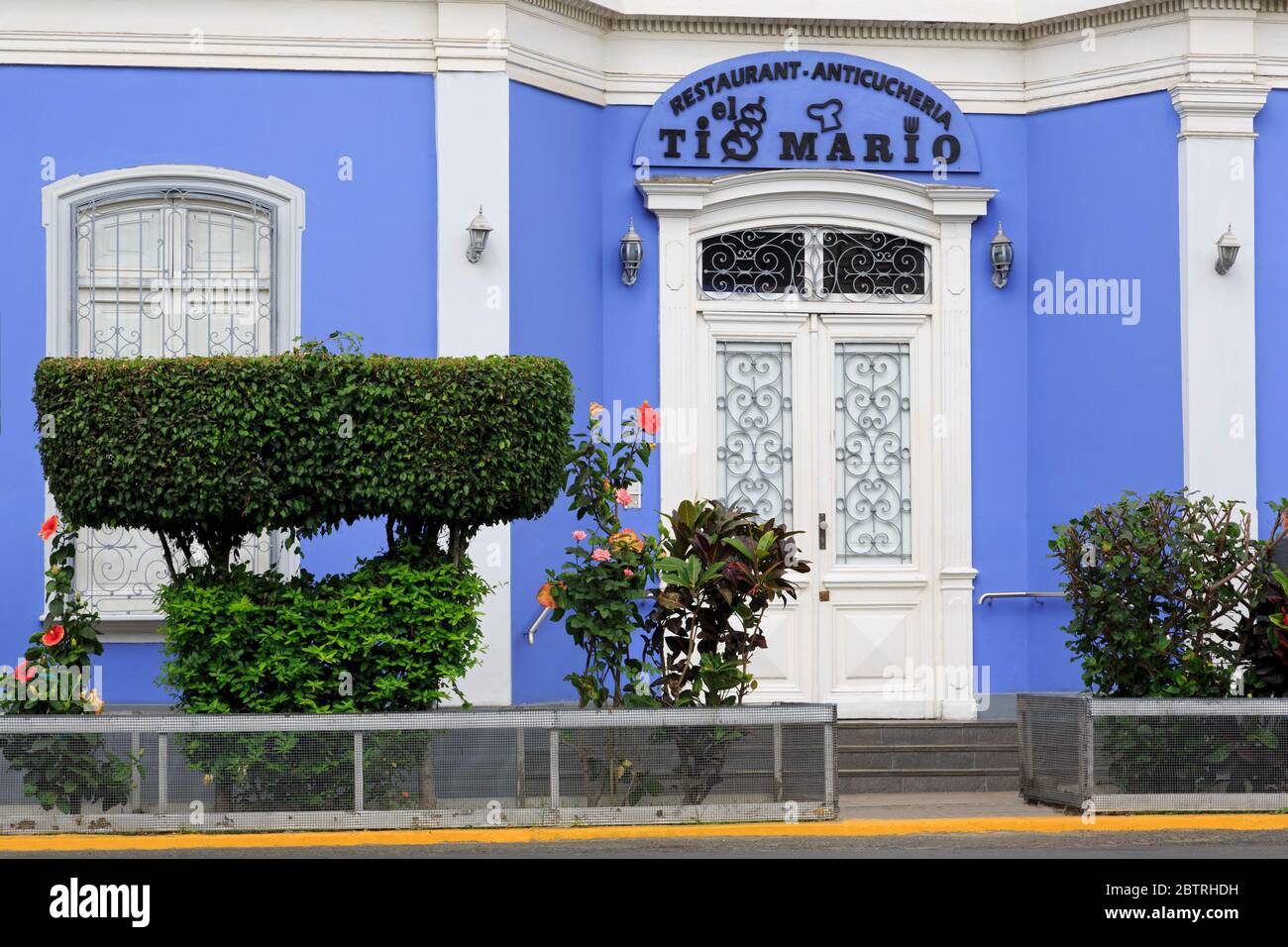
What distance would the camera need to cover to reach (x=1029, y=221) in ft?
39.6

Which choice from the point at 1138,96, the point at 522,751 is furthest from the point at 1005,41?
the point at 522,751

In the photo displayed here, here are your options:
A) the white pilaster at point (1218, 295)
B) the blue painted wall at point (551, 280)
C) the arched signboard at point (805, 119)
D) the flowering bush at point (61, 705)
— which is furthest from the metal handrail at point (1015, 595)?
the flowering bush at point (61, 705)

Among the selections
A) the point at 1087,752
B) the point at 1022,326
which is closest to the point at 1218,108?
the point at 1022,326

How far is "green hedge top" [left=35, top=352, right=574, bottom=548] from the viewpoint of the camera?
8.30 metres

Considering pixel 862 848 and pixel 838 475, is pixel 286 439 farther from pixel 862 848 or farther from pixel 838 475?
pixel 838 475

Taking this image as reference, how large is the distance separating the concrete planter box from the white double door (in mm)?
2887

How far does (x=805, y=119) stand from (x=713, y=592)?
168 inches

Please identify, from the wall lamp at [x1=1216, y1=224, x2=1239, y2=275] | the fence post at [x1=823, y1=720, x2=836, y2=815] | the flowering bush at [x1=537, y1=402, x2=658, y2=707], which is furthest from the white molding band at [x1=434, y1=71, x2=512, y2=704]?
the wall lamp at [x1=1216, y1=224, x2=1239, y2=275]

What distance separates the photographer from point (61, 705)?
8648 mm

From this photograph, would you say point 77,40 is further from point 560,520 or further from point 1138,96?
point 1138,96

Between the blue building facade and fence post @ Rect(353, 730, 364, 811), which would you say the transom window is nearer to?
the blue building facade

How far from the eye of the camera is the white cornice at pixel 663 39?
1090 centimetres

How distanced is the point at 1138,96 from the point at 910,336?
2250mm
